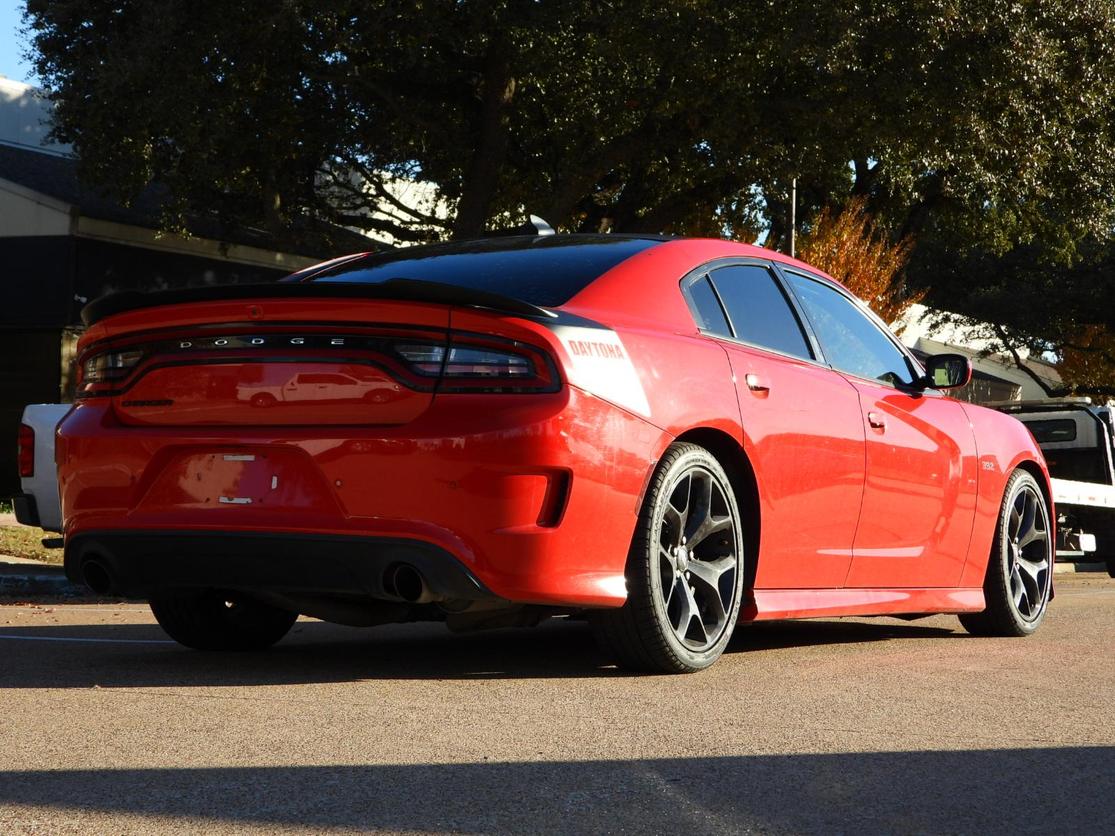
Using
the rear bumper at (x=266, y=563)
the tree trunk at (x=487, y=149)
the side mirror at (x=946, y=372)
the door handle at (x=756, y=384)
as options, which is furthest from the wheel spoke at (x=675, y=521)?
the tree trunk at (x=487, y=149)

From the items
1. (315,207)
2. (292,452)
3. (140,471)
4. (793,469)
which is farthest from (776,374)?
(315,207)

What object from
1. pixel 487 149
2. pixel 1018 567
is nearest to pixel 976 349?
pixel 487 149

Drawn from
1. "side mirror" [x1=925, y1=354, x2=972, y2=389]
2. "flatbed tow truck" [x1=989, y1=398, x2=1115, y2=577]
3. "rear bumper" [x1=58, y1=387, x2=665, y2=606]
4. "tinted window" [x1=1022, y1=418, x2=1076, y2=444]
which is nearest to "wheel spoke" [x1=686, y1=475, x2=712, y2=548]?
"rear bumper" [x1=58, y1=387, x2=665, y2=606]

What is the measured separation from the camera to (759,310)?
600 cm

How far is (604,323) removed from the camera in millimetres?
4980

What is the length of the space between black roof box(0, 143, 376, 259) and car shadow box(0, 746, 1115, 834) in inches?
796

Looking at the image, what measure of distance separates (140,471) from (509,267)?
1.42m

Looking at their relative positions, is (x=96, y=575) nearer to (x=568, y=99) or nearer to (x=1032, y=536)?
(x=1032, y=536)

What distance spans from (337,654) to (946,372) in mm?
2943

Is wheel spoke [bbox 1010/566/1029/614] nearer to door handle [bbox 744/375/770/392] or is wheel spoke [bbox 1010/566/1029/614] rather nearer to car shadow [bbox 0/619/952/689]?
car shadow [bbox 0/619/952/689]

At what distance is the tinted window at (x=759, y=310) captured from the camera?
5.83 meters

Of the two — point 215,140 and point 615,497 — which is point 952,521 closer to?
point 615,497

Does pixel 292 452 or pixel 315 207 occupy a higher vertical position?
pixel 315 207

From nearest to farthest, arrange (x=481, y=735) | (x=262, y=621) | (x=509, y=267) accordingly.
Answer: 1. (x=481, y=735)
2. (x=509, y=267)
3. (x=262, y=621)
